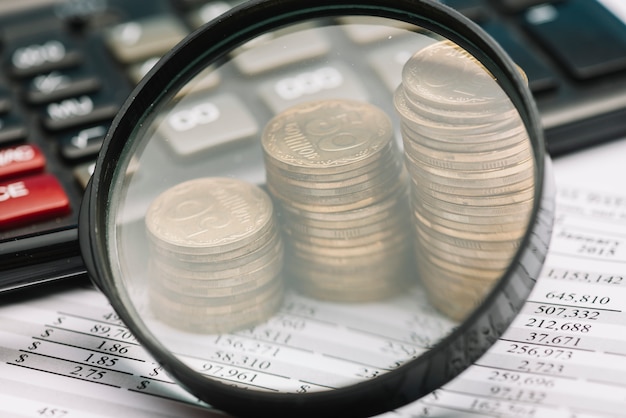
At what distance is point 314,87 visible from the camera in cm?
68

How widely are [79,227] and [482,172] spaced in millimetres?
247

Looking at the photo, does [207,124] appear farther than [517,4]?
No

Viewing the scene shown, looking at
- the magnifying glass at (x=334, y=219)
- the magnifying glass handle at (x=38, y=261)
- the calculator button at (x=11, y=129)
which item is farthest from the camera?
the calculator button at (x=11, y=129)

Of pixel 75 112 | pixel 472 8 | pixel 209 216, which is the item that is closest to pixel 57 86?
pixel 75 112

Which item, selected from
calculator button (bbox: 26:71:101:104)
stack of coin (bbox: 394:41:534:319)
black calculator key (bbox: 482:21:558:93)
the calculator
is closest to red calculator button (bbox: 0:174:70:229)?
the calculator

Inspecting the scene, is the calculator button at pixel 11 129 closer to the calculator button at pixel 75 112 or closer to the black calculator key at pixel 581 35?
the calculator button at pixel 75 112

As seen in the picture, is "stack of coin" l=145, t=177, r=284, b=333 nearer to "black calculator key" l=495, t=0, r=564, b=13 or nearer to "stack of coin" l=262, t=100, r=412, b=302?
"stack of coin" l=262, t=100, r=412, b=302

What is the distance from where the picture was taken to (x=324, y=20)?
0.62m

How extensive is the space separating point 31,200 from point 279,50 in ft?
0.69

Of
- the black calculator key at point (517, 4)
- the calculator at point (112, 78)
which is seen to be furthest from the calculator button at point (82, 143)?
the black calculator key at point (517, 4)

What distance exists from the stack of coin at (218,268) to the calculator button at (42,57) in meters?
0.26

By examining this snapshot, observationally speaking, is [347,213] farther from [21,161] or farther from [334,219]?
[21,161]

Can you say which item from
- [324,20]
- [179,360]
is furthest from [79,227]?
[324,20]

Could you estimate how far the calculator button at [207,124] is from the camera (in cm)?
67
